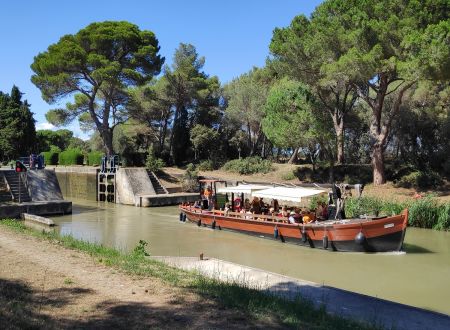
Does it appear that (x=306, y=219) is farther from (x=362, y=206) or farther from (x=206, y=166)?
(x=206, y=166)

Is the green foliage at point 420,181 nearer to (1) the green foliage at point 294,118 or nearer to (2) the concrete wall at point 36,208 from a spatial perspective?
(1) the green foliage at point 294,118

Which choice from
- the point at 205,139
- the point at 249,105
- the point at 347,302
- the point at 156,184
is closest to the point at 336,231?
the point at 347,302

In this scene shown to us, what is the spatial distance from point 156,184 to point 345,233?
67.7 feet

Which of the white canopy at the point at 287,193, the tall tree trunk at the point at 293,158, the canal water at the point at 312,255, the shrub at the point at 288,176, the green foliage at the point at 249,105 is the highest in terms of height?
the green foliage at the point at 249,105

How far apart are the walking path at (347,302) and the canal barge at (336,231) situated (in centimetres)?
580

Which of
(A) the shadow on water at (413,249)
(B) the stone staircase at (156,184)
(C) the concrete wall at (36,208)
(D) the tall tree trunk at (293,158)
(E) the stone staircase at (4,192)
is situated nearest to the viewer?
(A) the shadow on water at (413,249)

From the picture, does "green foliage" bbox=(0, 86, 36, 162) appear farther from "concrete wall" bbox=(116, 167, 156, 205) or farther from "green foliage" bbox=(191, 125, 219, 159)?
"concrete wall" bbox=(116, 167, 156, 205)

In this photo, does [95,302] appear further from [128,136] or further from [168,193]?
[128,136]

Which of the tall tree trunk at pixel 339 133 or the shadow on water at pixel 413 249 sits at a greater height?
the tall tree trunk at pixel 339 133

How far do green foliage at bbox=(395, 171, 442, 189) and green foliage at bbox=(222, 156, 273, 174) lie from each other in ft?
38.7

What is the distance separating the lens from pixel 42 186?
25875 millimetres

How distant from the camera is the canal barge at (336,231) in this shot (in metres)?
15.0

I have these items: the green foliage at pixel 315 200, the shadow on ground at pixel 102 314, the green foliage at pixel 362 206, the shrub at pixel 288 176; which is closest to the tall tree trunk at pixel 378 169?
the green foliage at pixel 315 200

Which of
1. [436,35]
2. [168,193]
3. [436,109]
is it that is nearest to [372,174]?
[436,109]
